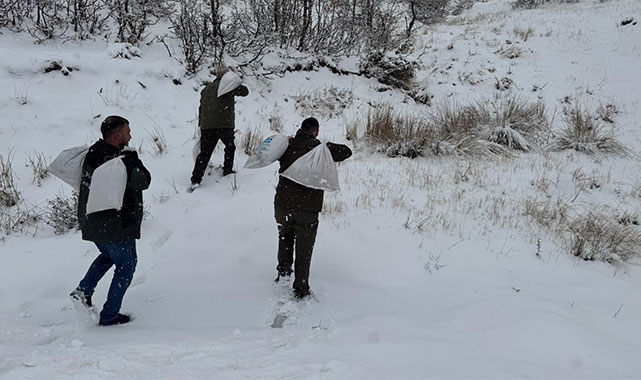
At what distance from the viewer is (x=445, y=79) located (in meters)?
12.2

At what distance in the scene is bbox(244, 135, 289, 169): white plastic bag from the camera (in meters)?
3.40

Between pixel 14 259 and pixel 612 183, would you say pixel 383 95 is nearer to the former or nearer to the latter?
pixel 612 183

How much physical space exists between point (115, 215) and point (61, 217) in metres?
2.27

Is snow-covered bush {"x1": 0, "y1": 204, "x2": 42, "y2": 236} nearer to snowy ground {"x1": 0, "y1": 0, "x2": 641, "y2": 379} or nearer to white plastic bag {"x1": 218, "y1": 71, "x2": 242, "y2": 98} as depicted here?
snowy ground {"x1": 0, "y1": 0, "x2": 641, "y2": 379}

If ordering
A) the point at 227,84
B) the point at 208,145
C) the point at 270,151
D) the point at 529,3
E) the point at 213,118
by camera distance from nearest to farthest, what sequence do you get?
1. the point at 270,151
2. the point at 227,84
3. the point at 213,118
4. the point at 208,145
5. the point at 529,3

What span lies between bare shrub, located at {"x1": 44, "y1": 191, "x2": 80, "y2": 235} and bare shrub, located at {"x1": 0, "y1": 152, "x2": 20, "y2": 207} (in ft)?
1.65

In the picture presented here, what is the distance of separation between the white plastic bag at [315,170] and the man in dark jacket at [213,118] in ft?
7.79

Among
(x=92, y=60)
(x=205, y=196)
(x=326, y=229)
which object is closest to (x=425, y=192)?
(x=326, y=229)

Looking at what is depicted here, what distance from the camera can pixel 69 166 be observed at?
295cm

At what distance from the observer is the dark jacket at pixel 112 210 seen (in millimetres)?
2895

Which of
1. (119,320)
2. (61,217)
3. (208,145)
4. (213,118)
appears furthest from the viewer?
(208,145)

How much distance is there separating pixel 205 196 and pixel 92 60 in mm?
4177

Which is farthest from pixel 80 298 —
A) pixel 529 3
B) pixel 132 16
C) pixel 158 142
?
pixel 529 3

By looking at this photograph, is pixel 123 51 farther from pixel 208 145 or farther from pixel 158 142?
pixel 208 145
